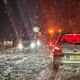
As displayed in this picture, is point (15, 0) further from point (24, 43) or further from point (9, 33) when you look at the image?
point (24, 43)

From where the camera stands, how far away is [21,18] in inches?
3255

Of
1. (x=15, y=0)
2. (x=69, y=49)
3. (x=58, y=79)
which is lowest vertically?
(x=58, y=79)

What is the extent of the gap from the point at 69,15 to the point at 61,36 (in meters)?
119

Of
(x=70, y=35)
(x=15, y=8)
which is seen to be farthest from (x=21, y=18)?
(x=70, y=35)

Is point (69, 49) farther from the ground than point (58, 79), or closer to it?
farther from the ground

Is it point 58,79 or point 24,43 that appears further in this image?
point 24,43

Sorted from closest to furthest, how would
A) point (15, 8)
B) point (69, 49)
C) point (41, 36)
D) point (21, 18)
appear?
point (69, 49) → point (41, 36) → point (21, 18) → point (15, 8)

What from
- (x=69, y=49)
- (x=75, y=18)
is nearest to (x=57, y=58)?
(x=69, y=49)

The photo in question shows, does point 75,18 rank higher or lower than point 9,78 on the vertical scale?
higher

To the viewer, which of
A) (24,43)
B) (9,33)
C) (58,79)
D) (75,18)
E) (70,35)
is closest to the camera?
(58,79)

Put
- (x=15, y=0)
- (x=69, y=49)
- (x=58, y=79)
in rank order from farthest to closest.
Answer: (x=15, y=0)
(x=69, y=49)
(x=58, y=79)

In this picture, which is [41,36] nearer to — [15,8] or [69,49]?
[69,49]

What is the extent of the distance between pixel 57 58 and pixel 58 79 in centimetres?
192

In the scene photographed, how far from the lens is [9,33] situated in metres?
68.3
